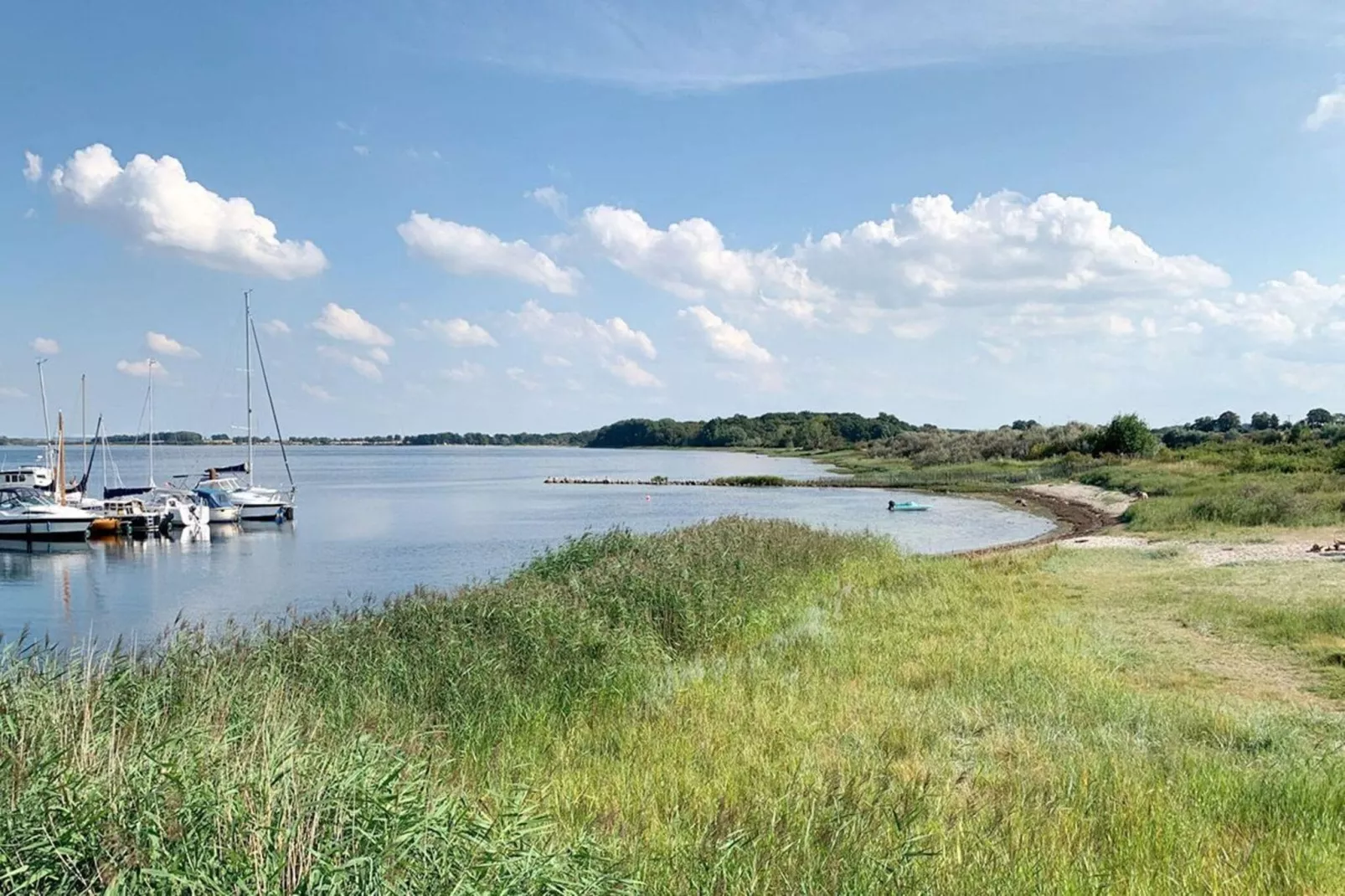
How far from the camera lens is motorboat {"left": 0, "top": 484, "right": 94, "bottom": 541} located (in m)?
37.6

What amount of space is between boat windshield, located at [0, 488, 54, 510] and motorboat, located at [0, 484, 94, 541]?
58 cm

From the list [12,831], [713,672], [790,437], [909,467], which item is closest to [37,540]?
[713,672]

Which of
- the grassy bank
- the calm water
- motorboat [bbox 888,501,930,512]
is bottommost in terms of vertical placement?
the calm water

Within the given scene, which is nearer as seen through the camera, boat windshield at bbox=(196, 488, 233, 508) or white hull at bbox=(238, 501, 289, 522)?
white hull at bbox=(238, 501, 289, 522)

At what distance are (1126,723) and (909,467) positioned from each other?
85.1 meters

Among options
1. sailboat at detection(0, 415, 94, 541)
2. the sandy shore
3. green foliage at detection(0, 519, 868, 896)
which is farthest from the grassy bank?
sailboat at detection(0, 415, 94, 541)

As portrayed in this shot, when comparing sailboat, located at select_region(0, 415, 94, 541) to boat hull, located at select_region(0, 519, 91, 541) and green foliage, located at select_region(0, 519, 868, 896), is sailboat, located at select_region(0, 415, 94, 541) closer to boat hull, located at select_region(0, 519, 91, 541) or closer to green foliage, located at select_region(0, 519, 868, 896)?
boat hull, located at select_region(0, 519, 91, 541)

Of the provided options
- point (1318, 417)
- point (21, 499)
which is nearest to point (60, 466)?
point (21, 499)

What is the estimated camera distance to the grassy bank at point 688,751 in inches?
135

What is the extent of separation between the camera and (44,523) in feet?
123

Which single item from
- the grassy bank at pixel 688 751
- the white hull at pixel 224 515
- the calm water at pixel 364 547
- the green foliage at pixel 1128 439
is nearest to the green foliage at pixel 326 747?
the grassy bank at pixel 688 751

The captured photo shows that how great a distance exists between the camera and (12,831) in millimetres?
3211

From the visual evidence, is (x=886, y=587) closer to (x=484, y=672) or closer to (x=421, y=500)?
(x=484, y=672)

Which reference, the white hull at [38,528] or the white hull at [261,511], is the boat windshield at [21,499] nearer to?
the white hull at [38,528]
